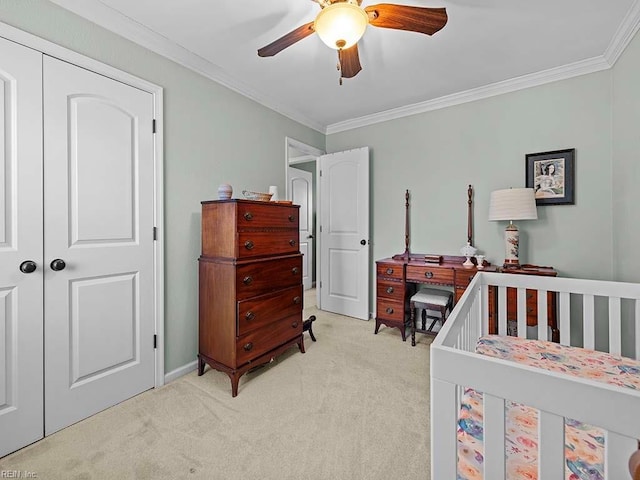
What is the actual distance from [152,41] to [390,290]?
2.85 metres

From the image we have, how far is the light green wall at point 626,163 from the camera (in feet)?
6.39

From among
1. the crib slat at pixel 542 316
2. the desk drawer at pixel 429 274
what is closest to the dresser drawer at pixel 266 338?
the desk drawer at pixel 429 274

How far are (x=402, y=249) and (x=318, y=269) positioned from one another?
3.80ft

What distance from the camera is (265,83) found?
276 centimetres

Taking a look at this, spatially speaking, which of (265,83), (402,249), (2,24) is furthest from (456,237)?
(2,24)

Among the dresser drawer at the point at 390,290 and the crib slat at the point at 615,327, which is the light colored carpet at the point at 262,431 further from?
the crib slat at the point at 615,327

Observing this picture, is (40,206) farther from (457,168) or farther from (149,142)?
(457,168)

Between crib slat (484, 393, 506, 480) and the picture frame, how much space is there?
2.58 metres

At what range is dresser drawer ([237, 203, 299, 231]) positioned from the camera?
81.4 inches

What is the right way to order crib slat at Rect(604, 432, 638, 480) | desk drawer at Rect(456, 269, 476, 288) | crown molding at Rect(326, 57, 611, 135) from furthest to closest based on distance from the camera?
1. desk drawer at Rect(456, 269, 476, 288)
2. crown molding at Rect(326, 57, 611, 135)
3. crib slat at Rect(604, 432, 638, 480)

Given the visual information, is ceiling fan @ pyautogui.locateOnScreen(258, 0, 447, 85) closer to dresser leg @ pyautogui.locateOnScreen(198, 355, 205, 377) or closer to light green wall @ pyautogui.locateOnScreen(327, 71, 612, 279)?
light green wall @ pyautogui.locateOnScreen(327, 71, 612, 279)

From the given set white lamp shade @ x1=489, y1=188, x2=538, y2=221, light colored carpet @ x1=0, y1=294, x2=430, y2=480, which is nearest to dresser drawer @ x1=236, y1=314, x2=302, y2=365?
light colored carpet @ x1=0, y1=294, x2=430, y2=480

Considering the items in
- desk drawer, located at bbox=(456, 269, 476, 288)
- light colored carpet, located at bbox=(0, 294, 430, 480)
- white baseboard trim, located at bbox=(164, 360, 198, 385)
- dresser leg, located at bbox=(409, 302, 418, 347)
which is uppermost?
desk drawer, located at bbox=(456, 269, 476, 288)

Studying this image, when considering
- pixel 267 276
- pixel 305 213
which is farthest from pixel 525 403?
pixel 305 213
